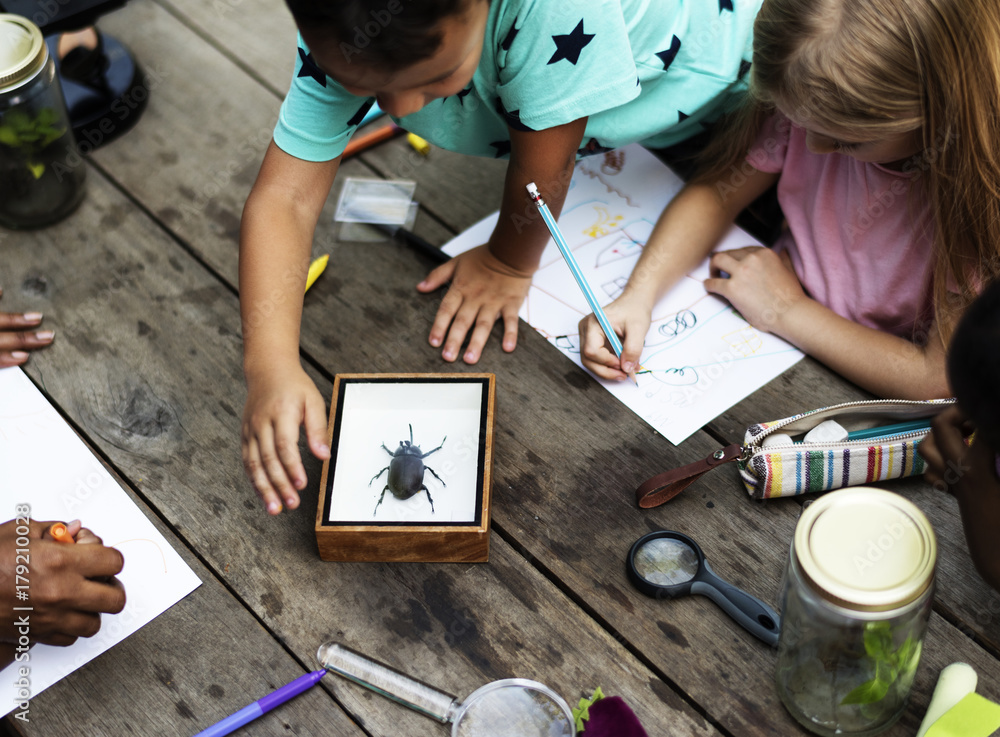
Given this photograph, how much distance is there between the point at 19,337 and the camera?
3.01ft

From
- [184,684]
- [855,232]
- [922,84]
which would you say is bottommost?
[184,684]

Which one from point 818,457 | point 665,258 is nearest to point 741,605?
point 818,457

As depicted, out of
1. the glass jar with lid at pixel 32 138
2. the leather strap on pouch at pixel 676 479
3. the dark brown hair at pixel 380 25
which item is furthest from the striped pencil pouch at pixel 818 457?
the glass jar with lid at pixel 32 138

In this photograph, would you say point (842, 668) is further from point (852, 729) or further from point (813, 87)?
point (813, 87)

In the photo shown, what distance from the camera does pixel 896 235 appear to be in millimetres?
922

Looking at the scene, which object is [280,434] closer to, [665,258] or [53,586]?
[53,586]

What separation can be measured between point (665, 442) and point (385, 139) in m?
0.58

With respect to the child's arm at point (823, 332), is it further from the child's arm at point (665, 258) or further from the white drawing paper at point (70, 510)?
the white drawing paper at point (70, 510)

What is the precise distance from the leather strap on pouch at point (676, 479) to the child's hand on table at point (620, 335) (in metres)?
0.14

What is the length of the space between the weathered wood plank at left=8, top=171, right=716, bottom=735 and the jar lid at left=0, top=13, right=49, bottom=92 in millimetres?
169

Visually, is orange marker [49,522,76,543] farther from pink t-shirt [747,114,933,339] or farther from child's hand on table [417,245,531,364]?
pink t-shirt [747,114,933,339]

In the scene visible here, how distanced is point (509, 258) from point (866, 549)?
523 mm

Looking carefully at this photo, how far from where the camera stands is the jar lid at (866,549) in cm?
52

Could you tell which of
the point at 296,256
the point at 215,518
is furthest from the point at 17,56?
the point at 215,518
